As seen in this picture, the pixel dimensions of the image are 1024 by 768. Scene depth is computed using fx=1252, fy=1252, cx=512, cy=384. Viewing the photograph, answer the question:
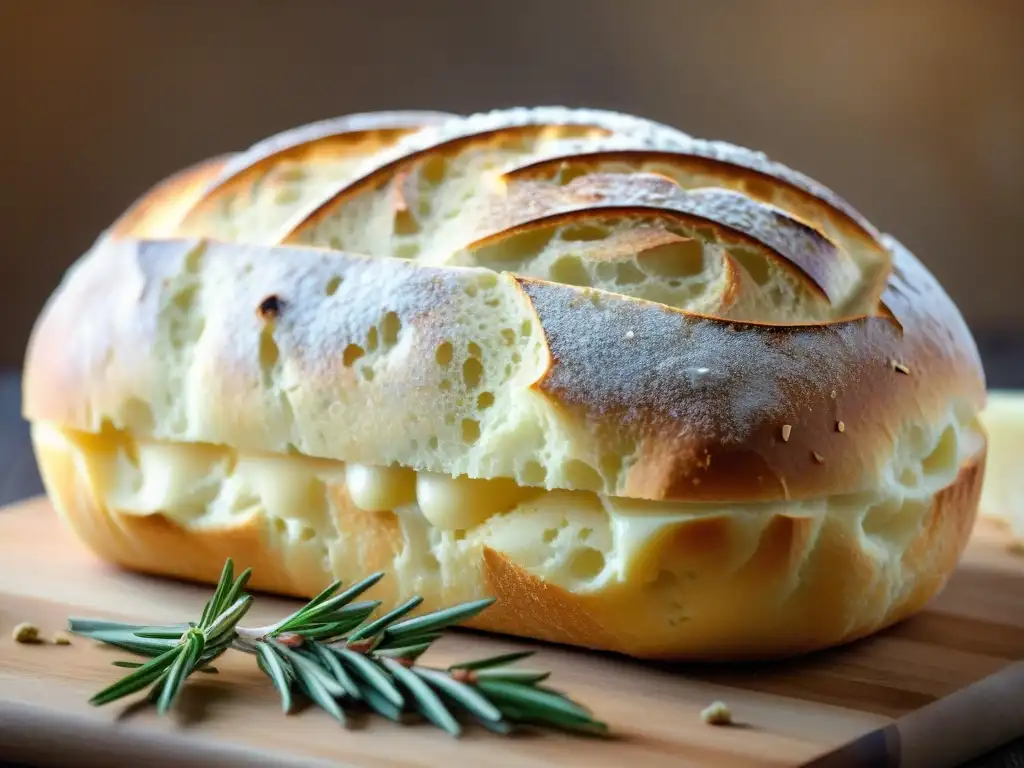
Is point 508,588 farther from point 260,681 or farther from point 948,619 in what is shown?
point 948,619

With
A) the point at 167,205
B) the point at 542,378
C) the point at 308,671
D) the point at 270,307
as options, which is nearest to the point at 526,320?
the point at 542,378

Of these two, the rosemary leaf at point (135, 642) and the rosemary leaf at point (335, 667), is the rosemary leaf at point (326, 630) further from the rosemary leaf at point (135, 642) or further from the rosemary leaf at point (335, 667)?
the rosemary leaf at point (135, 642)

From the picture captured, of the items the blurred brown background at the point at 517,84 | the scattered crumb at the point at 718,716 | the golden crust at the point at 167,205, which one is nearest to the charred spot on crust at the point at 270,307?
the golden crust at the point at 167,205

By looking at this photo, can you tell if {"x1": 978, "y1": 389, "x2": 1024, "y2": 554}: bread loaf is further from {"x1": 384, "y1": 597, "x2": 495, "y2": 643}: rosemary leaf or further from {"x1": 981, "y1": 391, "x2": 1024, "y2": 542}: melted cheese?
{"x1": 384, "y1": 597, "x2": 495, "y2": 643}: rosemary leaf

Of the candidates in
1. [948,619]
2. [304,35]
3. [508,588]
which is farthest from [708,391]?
[304,35]

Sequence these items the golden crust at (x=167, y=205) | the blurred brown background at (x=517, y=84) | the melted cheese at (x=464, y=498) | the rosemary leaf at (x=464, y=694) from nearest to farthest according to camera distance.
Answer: the rosemary leaf at (x=464, y=694)
the melted cheese at (x=464, y=498)
the golden crust at (x=167, y=205)
the blurred brown background at (x=517, y=84)

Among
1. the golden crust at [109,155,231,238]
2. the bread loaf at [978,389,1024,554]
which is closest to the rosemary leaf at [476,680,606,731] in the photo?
the golden crust at [109,155,231,238]

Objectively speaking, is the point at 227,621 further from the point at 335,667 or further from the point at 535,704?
the point at 535,704
